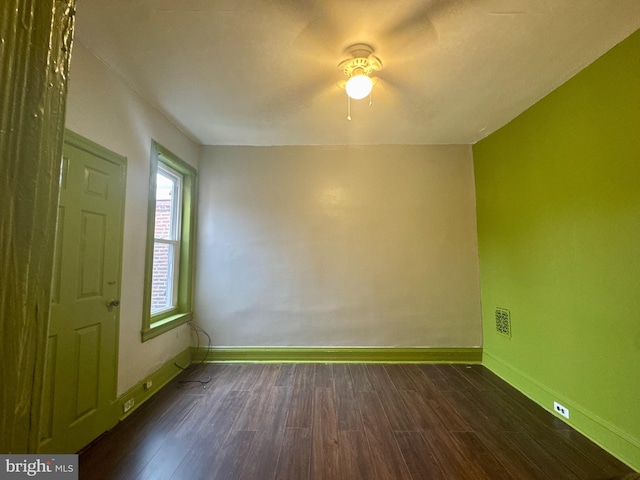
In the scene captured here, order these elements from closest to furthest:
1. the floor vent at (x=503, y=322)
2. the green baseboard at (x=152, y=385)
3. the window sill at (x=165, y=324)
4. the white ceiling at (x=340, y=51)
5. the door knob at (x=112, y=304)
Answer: the white ceiling at (x=340, y=51) → the door knob at (x=112, y=304) → the green baseboard at (x=152, y=385) → the window sill at (x=165, y=324) → the floor vent at (x=503, y=322)

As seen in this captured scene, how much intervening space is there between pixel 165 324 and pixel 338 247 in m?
1.95

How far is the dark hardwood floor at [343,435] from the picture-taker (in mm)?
1635

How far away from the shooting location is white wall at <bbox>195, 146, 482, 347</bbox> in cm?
325

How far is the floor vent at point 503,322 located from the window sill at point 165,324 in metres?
3.32

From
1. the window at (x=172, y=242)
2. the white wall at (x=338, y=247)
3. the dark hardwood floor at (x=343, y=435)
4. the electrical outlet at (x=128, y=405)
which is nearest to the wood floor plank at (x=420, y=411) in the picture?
the dark hardwood floor at (x=343, y=435)

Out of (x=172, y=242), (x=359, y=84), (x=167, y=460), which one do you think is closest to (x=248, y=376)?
(x=167, y=460)

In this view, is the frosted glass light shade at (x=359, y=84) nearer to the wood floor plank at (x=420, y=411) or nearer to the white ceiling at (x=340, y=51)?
the white ceiling at (x=340, y=51)

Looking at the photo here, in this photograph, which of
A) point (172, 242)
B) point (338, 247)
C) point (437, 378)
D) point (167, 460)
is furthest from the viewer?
point (338, 247)

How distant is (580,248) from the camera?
2.00 metres

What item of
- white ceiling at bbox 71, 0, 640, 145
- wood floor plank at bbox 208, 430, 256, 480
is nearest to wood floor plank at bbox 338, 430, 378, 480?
wood floor plank at bbox 208, 430, 256, 480

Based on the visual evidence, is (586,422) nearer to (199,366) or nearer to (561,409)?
(561,409)

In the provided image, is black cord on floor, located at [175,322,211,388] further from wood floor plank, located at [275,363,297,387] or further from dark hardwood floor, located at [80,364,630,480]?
wood floor plank, located at [275,363,297,387]

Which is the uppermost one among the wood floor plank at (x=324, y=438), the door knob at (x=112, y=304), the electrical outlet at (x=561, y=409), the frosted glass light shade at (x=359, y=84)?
the frosted glass light shade at (x=359, y=84)

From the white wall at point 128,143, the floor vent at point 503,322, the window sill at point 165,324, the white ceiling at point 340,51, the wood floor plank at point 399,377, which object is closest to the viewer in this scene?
the white ceiling at point 340,51
